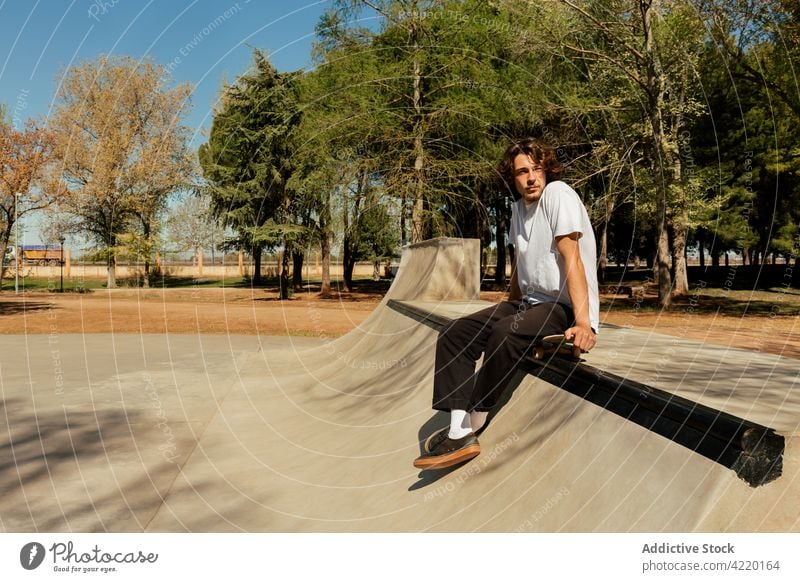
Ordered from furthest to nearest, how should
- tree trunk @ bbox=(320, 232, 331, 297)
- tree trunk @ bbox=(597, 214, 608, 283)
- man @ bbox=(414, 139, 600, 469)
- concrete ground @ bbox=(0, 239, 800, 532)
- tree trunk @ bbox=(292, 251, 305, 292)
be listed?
tree trunk @ bbox=(292, 251, 305, 292) → tree trunk @ bbox=(320, 232, 331, 297) → tree trunk @ bbox=(597, 214, 608, 283) → man @ bbox=(414, 139, 600, 469) → concrete ground @ bbox=(0, 239, 800, 532)

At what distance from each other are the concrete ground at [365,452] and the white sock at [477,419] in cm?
19

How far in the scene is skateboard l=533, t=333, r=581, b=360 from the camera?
11.9ft

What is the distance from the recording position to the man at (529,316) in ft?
11.8

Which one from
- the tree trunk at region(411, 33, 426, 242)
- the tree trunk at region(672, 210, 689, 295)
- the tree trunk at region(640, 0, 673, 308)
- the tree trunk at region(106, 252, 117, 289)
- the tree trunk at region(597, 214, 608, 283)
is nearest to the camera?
the tree trunk at region(640, 0, 673, 308)

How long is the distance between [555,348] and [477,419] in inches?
24.8

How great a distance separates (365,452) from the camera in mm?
5621

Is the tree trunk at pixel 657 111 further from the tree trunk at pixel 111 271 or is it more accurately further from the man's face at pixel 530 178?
the tree trunk at pixel 111 271

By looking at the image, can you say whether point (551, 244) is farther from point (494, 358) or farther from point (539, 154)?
point (494, 358)

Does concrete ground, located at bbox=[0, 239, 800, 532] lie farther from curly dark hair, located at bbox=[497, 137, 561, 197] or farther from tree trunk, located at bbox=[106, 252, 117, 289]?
tree trunk, located at bbox=[106, 252, 117, 289]

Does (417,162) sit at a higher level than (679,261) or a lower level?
higher

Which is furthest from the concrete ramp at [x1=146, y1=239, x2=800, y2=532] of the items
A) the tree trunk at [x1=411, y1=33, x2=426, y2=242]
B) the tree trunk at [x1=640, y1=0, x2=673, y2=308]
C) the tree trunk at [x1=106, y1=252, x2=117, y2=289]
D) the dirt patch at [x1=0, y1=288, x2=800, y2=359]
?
the tree trunk at [x1=106, y1=252, x2=117, y2=289]

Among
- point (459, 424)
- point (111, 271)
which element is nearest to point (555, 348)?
point (459, 424)

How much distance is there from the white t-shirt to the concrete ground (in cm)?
58

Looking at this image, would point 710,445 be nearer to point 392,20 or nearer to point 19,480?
point 19,480
